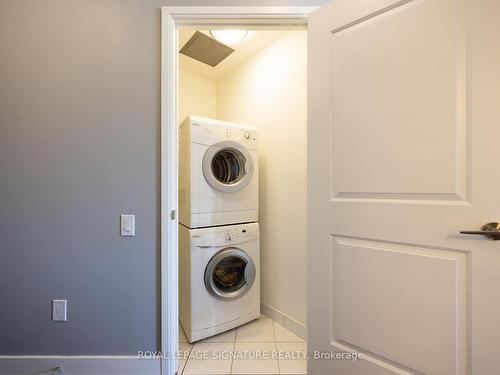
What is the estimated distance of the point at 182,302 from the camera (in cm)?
184

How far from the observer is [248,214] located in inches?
77.6

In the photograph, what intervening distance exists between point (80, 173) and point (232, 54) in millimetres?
1683

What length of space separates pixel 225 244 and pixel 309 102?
1.14 m

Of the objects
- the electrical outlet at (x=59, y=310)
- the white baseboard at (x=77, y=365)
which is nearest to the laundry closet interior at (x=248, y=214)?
the white baseboard at (x=77, y=365)

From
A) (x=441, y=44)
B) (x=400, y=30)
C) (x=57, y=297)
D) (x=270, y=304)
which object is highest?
(x=400, y=30)

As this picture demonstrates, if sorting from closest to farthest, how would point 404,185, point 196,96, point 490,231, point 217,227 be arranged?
point 490,231, point 404,185, point 217,227, point 196,96

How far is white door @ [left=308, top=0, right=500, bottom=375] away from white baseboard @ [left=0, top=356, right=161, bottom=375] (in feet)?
3.08

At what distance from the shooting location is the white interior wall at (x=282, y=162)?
72.5 inches

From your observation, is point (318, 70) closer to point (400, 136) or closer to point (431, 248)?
point (400, 136)

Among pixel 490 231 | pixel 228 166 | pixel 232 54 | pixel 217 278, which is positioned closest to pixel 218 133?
pixel 228 166

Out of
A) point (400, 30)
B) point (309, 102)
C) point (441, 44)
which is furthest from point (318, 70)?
point (441, 44)

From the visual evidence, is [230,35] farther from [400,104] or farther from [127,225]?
[127,225]

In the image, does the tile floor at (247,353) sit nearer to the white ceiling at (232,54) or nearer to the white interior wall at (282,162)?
the white interior wall at (282,162)

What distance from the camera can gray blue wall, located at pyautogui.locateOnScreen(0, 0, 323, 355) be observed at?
4.44 ft
